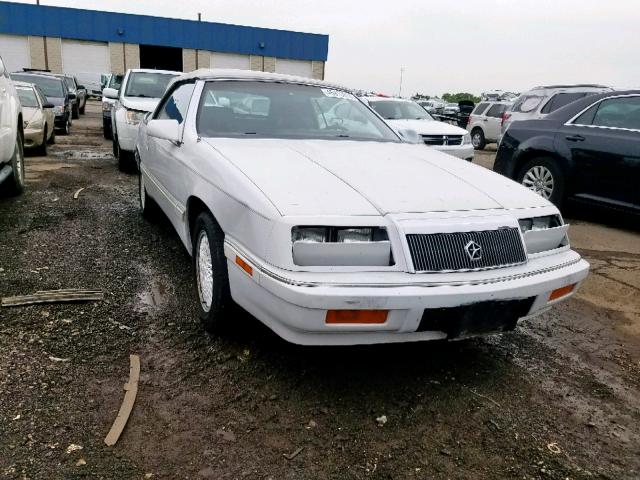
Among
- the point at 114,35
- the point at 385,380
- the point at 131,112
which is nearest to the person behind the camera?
the point at 385,380

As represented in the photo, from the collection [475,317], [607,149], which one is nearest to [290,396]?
[475,317]

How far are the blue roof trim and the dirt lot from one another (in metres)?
35.7

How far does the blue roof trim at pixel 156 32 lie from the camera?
33.9 metres

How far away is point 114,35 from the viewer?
35.4 m

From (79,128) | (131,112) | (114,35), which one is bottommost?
(79,128)

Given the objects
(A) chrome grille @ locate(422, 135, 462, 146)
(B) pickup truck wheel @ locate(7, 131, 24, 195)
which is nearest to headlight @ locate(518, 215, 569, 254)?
(B) pickup truck wheel @ locate(7, 131, 24, 195)

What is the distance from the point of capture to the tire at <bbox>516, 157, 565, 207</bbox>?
6520 mm

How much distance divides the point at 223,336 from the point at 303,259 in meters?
1.03

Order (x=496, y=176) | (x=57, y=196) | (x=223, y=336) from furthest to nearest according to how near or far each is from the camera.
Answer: (x=57, y=196)
(x=496, y=176)
(x=223, y=336)

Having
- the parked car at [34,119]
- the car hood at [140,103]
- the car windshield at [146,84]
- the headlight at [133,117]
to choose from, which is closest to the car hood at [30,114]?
the parked car at [34,119]

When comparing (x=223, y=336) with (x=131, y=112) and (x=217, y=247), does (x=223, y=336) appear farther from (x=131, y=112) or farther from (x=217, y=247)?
(x=131, y=112)

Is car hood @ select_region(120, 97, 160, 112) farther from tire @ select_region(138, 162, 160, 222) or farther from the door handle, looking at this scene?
the door handle

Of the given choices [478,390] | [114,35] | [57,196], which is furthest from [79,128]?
[114,35]

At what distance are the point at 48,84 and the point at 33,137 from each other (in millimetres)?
5712
